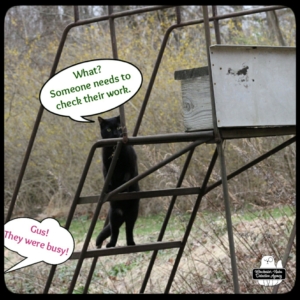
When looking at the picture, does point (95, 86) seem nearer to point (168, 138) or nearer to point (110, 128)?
point (168, 138)

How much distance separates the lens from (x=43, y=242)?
4051 millimetres

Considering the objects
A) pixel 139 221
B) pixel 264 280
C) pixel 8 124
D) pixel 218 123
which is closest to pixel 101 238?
pixel 264 280

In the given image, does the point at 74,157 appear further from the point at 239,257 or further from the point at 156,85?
the point at 239,257

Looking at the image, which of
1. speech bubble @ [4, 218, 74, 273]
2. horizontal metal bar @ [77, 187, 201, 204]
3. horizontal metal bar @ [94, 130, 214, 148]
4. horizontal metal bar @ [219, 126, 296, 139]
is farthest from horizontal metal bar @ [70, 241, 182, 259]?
horizontal metal bar @ [219, 126, 296, 139]

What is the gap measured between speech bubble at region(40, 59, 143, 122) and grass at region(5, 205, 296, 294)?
5.90ft

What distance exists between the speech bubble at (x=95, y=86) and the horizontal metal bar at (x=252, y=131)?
65 cm

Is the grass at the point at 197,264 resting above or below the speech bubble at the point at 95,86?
below

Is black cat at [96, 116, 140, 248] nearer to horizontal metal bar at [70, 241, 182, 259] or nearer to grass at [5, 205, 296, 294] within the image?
horizontal metal bar at [70, 241, 182, 259]

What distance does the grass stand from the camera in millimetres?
5312

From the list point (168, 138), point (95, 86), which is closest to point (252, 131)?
point (168, 138)

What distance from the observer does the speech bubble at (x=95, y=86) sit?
3.78 metres

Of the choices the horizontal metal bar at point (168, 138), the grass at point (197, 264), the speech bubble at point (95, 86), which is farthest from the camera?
the grass at point (197, 264)

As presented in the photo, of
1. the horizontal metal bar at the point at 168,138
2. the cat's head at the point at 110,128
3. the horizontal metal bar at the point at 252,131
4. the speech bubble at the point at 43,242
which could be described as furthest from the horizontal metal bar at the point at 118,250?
the cat's head at the point at 110,128

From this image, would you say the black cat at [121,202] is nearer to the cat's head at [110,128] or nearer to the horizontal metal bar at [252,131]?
the cat's head at [110,128]
